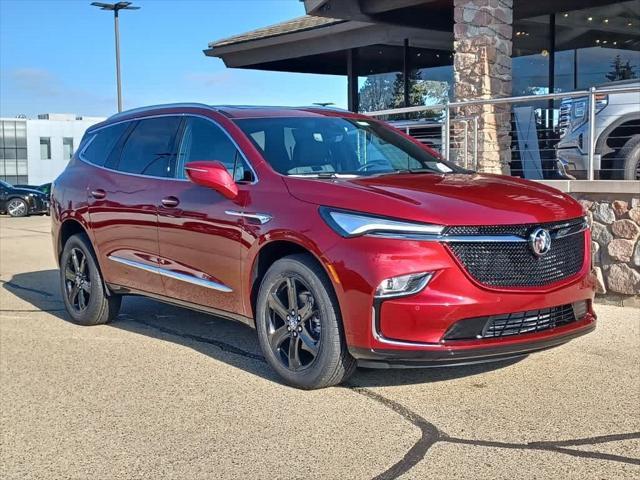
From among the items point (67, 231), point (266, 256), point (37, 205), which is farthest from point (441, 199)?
point (37, 205)

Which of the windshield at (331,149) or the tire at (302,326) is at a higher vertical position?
the windshield at (331,149)

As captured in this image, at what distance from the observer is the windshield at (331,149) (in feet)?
16.9

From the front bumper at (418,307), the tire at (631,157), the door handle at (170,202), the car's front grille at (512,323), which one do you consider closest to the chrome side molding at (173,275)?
the door handle at (170,202)

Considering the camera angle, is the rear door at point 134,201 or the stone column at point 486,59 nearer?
the rear door at point 134,201

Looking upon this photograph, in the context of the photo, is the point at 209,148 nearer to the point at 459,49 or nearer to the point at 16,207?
the point at 459,49

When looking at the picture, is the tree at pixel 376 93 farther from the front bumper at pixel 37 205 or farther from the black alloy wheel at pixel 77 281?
the black alloy wheel at pixel 77 281

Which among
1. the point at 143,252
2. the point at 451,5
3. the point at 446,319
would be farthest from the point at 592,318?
the point at 451,5

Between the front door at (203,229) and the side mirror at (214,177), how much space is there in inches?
2.9

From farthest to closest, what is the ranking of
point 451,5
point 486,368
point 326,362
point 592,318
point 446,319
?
point 451,5, point 486,368, point 592,318, point 326,362, point 446,319

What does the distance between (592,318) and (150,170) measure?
351 cm

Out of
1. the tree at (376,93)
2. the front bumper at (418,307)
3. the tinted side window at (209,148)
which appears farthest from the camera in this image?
the tree at (376,93)

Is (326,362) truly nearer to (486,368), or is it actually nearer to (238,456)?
(238,456)

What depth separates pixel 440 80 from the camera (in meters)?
18.2

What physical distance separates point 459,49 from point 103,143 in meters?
5.74
